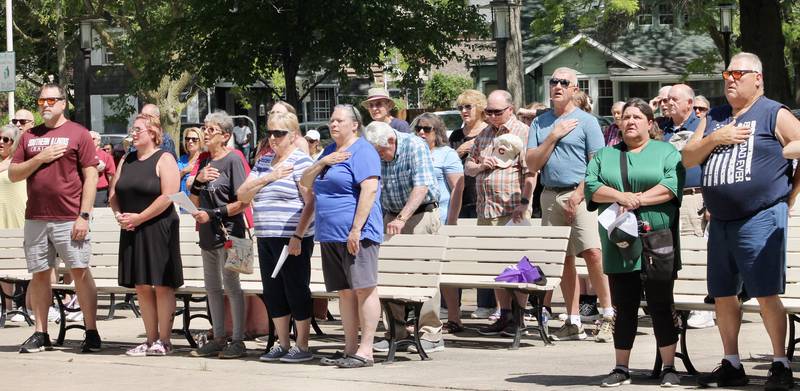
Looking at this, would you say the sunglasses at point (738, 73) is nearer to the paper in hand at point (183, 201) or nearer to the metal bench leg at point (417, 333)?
the metal bench leg at point (417, 333)

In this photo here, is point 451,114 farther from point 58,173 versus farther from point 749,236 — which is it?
point 749,236

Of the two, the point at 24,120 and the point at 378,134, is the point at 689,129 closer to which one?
A: the point at 378,134

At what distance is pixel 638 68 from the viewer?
48000 mm

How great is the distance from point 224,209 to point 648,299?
338cm

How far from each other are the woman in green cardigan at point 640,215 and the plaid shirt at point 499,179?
2542 millimetres

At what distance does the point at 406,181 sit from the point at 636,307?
2560mm

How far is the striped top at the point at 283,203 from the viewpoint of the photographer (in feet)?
32.9

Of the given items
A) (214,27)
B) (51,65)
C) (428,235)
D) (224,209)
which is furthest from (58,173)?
(51,65)

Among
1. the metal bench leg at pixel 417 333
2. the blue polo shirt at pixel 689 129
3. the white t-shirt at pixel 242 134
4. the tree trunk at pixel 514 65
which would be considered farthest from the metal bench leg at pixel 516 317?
the tree trunk at pixel 514 65

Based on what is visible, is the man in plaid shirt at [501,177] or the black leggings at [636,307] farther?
the man in plaid shirt at [501,177]

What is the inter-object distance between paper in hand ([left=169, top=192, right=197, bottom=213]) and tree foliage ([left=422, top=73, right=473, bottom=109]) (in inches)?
1710

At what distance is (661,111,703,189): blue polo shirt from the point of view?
1151 cm

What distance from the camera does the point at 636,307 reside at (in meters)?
8.55

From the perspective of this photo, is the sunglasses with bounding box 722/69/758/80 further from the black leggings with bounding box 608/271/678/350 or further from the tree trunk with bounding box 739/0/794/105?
the tree trunk with bounding box 739/0/794/105
